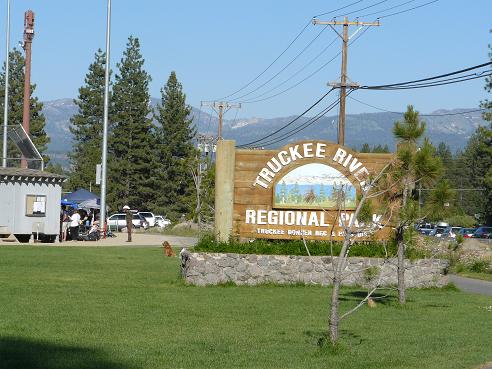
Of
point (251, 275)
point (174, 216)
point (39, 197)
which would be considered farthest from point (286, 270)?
point (174, 216)

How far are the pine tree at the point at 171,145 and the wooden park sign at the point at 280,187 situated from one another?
67.8m

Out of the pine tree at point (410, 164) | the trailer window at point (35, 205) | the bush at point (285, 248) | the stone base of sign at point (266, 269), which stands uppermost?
the pine tree at point (410, 164)

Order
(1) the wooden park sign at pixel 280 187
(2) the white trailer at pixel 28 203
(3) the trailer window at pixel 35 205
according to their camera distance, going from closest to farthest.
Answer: (1) the wooden park sign at pixel 280 187 → (2) the white trailer at pixel 28 203 → (3) the trailer window at pixel 35 205

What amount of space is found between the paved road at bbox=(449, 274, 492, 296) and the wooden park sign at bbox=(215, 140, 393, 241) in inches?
165

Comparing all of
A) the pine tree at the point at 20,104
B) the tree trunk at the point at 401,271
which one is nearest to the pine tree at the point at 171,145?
the pine tree at the point at 20,104

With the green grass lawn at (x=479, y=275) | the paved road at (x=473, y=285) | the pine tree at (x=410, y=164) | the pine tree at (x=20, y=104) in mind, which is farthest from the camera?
the pine tree at (x=20, y=104)

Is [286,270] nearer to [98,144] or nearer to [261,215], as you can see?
[261,215]

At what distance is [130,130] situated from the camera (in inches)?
3474

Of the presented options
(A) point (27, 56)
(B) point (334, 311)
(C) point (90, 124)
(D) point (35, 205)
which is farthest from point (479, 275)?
(C) point (90, 124)

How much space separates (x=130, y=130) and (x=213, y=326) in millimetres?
75036

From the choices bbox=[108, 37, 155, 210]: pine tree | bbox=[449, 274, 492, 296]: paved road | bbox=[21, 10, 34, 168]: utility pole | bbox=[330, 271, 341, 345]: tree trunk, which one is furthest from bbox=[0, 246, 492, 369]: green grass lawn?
bbox=[108, 37, 155, 210]: pine tree

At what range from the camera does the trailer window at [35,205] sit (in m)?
41.4

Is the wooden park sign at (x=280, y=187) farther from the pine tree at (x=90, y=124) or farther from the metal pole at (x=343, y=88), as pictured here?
the pine tree at (x=90, y=124)

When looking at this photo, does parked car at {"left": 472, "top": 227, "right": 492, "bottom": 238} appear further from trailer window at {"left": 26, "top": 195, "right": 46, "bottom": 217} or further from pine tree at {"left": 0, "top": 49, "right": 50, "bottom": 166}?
trailer window at {"left": 26, "top": 195, "right": 46, "bottom": 217}
